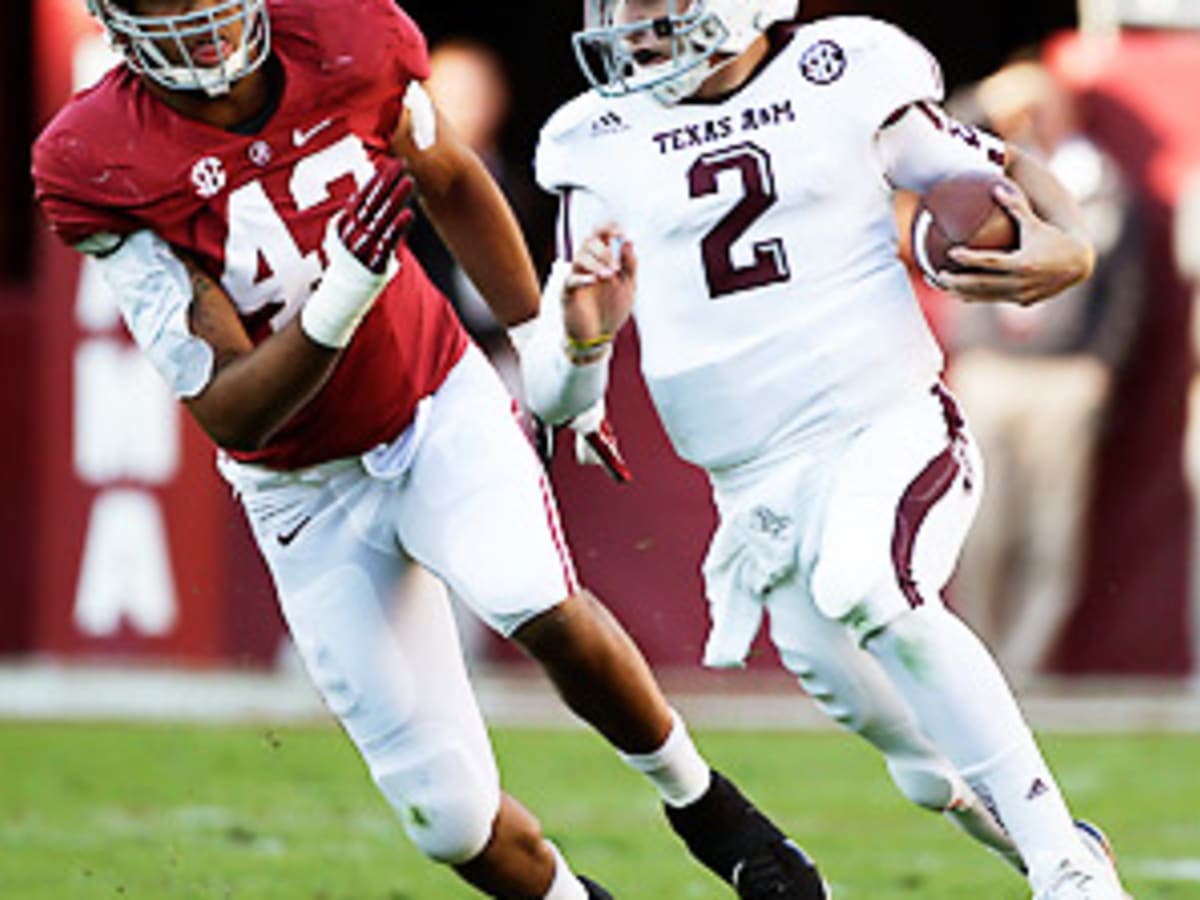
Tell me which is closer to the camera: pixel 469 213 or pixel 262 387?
pixel 262 387

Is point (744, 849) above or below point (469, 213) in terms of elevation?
below

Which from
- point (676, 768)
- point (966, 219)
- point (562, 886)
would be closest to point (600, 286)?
point (966, 219)

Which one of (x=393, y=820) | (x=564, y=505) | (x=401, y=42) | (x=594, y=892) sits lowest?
(x=564, y=505)

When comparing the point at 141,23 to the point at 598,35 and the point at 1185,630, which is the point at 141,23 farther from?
the point at 1185,630

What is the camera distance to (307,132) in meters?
4.35

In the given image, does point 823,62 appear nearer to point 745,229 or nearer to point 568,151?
point 745,229

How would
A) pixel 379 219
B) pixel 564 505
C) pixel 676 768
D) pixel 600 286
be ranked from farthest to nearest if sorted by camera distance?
pixel 564 505
pixel 676 768
pixel 600 286
pixel 379 219

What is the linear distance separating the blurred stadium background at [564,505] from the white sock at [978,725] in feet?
14.9

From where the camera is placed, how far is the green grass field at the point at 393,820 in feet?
18.0

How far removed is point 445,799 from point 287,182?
0.96 meters

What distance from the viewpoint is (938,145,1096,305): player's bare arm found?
4.12m

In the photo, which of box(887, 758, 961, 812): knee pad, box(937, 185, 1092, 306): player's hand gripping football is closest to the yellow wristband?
box(937, 185, 1092, 306): player's hand gripping football

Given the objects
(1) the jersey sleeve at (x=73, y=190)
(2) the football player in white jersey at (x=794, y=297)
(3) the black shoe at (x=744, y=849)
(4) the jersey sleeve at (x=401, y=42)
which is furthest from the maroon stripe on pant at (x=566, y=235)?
(3) the black shoe at (x=744, y=849)

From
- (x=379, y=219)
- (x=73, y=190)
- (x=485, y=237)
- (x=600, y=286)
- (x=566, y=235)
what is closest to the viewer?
(x=379, y=219)
